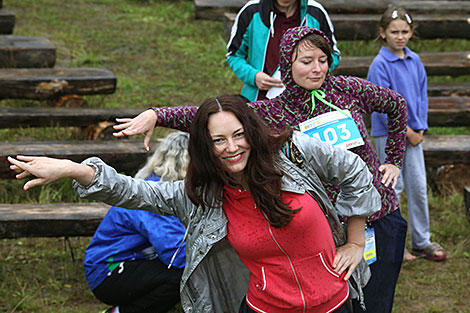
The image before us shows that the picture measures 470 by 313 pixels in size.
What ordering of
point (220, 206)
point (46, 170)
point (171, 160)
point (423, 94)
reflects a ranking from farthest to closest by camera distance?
1. point (423, 94)
2. point (171, 160)
3. point (220, 206)
4. point (46, 170)

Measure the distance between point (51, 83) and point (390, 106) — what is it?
4565 mm

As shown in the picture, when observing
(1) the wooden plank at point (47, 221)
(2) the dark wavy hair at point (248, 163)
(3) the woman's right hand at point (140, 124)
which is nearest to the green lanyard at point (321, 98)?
(2) the dark wavy hair at point (248, 163)

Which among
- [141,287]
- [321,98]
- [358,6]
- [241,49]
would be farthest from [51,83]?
[321,98]

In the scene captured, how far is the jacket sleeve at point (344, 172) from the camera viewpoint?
9.25ft

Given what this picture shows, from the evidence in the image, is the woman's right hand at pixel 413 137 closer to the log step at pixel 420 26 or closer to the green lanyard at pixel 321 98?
the green lanyard at pixel 321 98

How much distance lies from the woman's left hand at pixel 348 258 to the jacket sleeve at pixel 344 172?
0.16 m

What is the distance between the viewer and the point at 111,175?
8.71ft

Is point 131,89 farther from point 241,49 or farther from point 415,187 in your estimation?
point 415,187

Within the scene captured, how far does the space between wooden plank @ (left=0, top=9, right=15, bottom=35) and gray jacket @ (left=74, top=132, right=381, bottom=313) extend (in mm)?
6318

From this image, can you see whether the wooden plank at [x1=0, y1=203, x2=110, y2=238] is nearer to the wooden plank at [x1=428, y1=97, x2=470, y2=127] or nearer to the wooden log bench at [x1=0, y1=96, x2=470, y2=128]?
the wooden log bench at [x1=0, y1=96, x2=470, y2=128]

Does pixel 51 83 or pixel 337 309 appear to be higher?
pixel 337 309

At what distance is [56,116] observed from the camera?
6637 millimetres

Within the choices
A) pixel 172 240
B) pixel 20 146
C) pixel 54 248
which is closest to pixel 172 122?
pixel 172 240

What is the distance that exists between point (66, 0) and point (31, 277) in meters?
7.97
